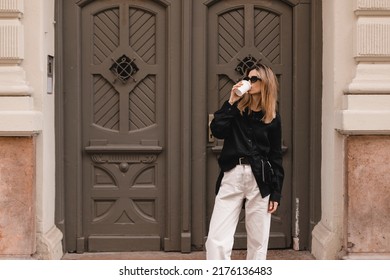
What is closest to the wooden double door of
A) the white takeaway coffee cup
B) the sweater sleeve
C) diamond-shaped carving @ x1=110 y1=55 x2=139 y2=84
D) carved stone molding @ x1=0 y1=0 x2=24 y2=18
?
diamond-shaped carving @ x1=110 y1=55 x2=139 y2=84

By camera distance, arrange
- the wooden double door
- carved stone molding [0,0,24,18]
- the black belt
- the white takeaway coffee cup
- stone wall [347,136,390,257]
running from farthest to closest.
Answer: the wooden double door
stone wall [347,136,390,257]
carved stone molding [0,0,24,18]
the black belt
the white takeaway coffee cup

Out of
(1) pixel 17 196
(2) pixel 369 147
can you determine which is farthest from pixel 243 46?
(1) pixel 17 196

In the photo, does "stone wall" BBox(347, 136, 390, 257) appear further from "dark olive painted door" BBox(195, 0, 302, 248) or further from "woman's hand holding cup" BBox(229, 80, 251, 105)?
"woman's hand holding cup" BBox(229, 80, 251, 105)

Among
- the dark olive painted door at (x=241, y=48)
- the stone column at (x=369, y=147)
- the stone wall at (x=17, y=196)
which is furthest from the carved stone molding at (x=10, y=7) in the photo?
the stone column at (x=369, y=147)

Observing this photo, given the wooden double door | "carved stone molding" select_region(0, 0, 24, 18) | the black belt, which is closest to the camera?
the black belt

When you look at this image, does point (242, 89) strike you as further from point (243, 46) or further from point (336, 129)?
point (243, 46)

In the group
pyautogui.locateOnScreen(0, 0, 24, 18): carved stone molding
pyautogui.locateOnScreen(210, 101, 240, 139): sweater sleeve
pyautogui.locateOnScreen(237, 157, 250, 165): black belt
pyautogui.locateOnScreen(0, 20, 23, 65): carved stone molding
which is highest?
pyautogui.locateOnScreen(0, 0, 24, 18): carved stone molding

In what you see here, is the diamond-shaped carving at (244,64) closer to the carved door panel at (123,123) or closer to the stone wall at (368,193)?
the carved door panel at (123,123)

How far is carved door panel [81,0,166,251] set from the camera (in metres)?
7.63

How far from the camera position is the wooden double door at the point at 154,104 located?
759 cm

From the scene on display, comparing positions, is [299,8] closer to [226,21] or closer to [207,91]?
[226,21]

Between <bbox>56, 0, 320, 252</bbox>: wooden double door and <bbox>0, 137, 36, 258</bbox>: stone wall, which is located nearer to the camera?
<bbox>0, 137, 36, 258</bbox>: stone wall

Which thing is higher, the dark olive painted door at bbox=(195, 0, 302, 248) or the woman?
the dark olive painted door at bbox=(195, 0, 302, 248)
